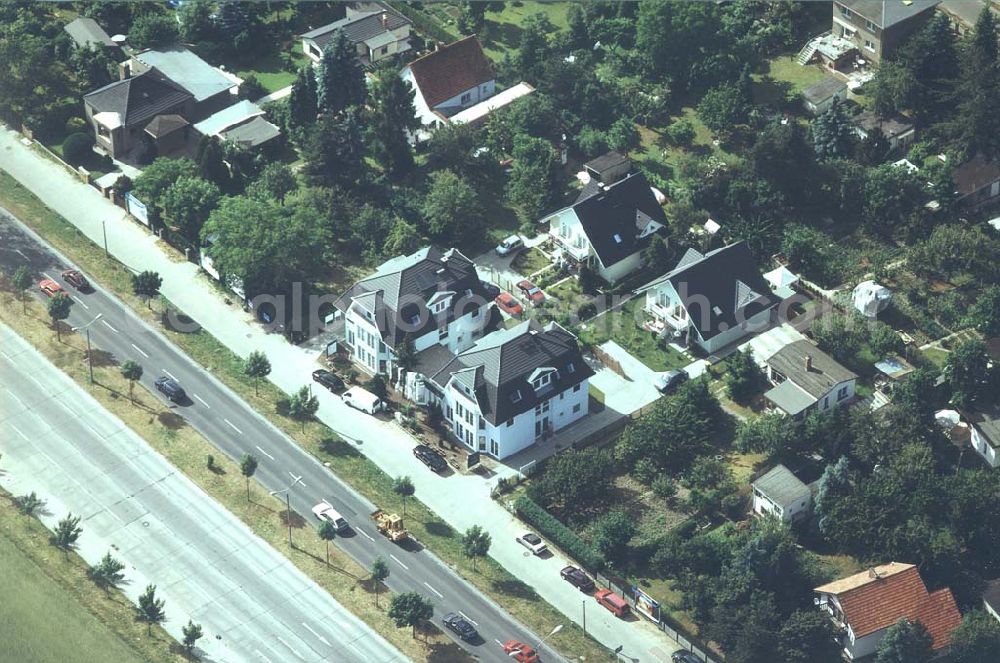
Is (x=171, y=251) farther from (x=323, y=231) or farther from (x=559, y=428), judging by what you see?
(x=559, y=428)

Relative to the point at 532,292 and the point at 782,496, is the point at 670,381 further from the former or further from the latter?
the point at 782,496

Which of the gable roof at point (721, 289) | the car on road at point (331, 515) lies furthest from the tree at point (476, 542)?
the gable roof at point (721, 289)

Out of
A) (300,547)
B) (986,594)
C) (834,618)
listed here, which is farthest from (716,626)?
(300,547)

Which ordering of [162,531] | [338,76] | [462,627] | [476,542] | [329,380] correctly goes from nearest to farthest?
[462,627], [476,542], [162,531], [329,380], [338,76]

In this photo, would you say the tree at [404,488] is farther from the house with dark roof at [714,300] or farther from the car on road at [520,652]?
the house with dark roof at [714,300]

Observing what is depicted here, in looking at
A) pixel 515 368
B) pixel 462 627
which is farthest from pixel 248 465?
pixel 515 368

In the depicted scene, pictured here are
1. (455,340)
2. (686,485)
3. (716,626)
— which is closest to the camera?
(716,626)
